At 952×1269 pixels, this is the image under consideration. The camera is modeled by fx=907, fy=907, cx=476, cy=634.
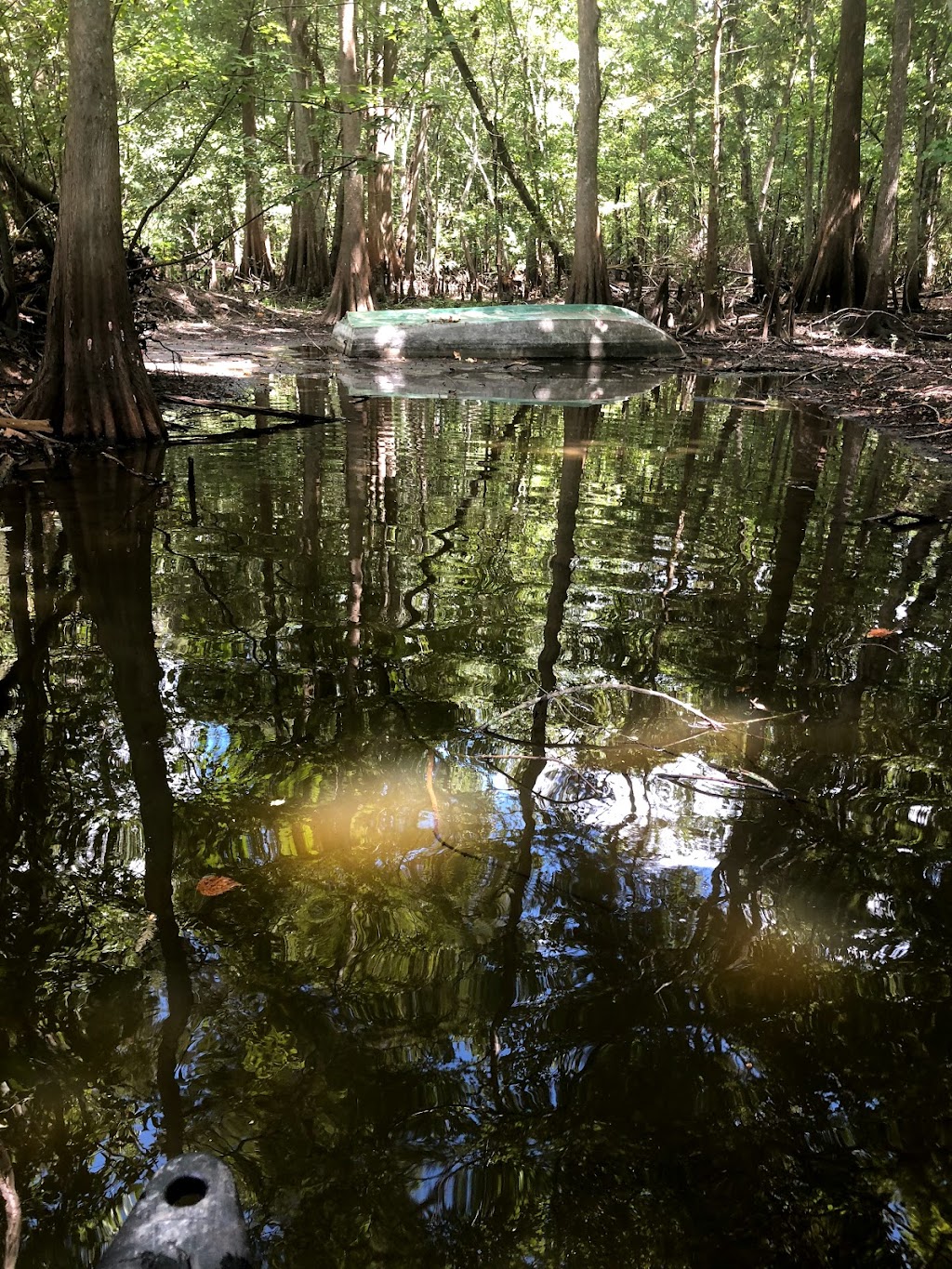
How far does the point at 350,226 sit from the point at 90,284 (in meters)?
12.4

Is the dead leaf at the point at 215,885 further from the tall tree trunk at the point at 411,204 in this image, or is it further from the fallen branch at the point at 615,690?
the tall tree trunk at the point at 411,204

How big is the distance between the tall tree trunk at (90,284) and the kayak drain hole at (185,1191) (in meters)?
7.48

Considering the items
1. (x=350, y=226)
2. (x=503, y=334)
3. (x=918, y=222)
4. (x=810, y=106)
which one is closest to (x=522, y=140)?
(x=810, y=106)

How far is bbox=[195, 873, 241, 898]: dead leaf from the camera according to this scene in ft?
8.14

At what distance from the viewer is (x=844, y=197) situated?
18344mm

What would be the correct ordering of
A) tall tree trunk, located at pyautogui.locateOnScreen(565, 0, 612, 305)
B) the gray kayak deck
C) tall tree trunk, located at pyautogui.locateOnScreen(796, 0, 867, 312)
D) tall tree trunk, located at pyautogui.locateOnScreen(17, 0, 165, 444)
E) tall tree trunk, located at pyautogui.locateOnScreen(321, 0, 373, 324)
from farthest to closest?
tall tree trunk, located at pyautogui.locateOnScreen(796, 0, 867, 312), tall tree trunk, located at pyautogui.locateOnScreen(321, 0, 373, 324), tall tree trunk, located at pyautogui.locateOnScreen(565, 0, 612, 305), the gray kayak deck, tall tree trunk, located at pyautogui.locateOnScreen(17, 0, 165, 444)

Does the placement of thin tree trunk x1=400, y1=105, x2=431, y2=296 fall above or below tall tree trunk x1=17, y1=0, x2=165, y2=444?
above

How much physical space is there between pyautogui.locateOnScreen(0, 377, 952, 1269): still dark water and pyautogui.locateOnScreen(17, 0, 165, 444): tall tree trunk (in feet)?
9.82

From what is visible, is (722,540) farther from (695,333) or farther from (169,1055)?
(695,333)

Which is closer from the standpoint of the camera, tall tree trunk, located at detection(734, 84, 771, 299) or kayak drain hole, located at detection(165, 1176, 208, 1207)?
kayak drain hole, located at detection(165, 1176, 208, 1207)

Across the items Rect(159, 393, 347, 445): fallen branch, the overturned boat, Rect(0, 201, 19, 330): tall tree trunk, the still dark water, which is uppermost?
Rect(0, 201, 19, 330): tall tree trunk

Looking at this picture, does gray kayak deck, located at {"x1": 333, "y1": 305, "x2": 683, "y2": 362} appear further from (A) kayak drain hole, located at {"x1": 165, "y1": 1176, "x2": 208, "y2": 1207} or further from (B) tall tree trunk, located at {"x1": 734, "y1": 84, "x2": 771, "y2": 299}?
(A) kayak drain hole, located at {"x1": 165, "y1": 1176, "x2": 208, "y2": 1207}

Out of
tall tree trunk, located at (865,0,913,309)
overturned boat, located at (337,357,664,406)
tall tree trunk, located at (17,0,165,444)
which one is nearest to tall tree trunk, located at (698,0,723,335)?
tall tree trunk, located at (865,0,913,309)

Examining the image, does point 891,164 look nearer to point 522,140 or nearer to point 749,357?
point 749,357
